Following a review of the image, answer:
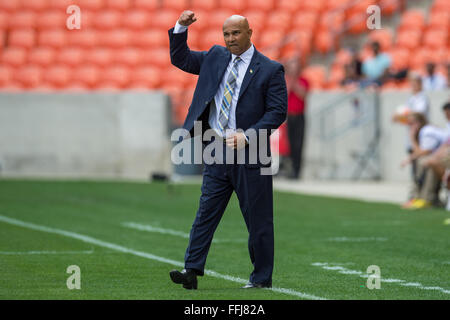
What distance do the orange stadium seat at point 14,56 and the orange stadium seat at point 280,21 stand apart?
6109mm

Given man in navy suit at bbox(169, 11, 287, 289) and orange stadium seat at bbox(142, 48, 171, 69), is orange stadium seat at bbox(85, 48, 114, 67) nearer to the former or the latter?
orange stadium seat at bbox(142, 48, 171, 69)

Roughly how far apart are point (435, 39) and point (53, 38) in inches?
374

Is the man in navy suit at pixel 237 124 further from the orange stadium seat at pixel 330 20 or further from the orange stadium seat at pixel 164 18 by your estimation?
the orange stadium seat at pixel 164 18

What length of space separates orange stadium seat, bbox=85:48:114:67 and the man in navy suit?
695 inches

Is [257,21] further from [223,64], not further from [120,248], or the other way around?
[223,64]

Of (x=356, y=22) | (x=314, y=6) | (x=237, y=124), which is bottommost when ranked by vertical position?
(x=237, y=124)

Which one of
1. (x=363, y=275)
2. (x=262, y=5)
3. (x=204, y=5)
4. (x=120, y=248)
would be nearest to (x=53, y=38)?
(x=204, y=5)

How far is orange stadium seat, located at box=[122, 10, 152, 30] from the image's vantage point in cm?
2600

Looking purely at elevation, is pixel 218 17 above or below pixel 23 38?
above

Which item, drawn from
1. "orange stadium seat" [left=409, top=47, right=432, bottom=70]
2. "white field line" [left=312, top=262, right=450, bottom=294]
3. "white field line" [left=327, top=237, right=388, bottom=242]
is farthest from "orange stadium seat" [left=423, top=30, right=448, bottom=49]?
"white field line" [left=312, top=262, right=450, bottom=294]

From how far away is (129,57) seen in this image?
2506cm

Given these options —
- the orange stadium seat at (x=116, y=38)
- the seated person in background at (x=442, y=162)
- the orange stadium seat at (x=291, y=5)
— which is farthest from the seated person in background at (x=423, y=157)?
the orange stadium seat at (x=116, y=38)

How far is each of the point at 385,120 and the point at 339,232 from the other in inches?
366

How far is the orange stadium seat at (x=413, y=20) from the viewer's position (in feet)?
77.6
